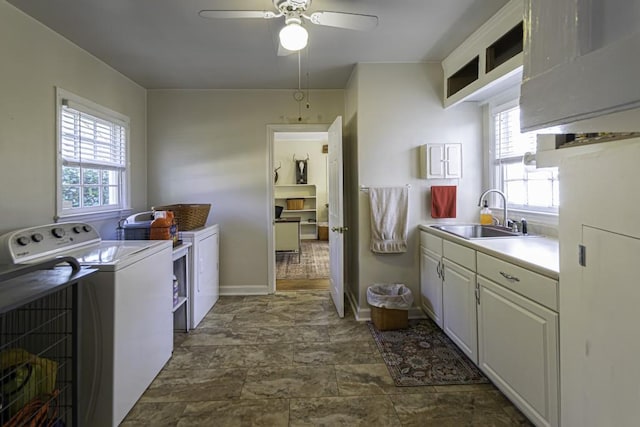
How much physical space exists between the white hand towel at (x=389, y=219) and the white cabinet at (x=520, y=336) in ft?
3.47

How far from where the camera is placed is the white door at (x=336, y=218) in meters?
3.28

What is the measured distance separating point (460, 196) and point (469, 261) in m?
1.16

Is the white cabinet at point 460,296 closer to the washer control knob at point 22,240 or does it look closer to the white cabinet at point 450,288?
the white cabinet at point 450,288

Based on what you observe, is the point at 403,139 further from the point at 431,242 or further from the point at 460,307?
the point at 460,307

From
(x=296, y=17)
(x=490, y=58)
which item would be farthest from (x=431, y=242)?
(x=296, y=17)

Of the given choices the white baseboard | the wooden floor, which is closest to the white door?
the wooden floor

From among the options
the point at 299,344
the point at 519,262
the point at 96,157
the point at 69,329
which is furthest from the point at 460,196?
the point at 96,157

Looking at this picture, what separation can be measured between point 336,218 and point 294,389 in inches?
68.7

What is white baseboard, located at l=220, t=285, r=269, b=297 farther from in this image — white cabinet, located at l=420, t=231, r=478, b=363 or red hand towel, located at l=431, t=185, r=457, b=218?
red hand towel, located at l=431, t=185, r=457, b=218

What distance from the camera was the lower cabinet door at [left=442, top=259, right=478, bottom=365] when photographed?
2.29 meters

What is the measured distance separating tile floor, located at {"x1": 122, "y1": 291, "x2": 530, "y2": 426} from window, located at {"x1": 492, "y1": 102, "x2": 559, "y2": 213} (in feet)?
4.78

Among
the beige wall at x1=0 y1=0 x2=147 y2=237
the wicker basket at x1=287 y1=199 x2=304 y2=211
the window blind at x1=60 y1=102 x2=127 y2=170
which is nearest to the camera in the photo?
the beige wall at x1=0 y1=0 x2=147 y2=237

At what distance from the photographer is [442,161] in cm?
318

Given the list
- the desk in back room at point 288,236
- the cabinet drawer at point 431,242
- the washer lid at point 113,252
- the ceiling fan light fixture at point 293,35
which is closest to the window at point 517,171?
the cabinet drawer at point 431,242
